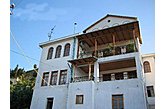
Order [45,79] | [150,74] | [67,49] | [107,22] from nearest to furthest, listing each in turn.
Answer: [150,74] → [45,79] → [107,22] → [67,49]

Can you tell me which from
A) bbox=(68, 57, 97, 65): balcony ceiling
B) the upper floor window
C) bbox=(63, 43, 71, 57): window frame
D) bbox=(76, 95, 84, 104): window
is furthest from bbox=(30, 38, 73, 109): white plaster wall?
the upper floor window

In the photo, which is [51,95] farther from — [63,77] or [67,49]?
[67,49]

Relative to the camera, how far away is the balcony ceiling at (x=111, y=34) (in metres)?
11.5

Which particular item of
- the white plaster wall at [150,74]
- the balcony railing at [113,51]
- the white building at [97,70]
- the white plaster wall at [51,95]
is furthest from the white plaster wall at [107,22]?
the white plaster wall at [51,95]

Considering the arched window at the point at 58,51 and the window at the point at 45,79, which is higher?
the arched window at the point at 58,51

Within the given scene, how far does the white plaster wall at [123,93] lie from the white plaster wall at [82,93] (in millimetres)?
367

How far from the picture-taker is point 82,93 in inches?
415

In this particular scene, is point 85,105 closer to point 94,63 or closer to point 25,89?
point 94,63

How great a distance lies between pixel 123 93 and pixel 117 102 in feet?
2.20

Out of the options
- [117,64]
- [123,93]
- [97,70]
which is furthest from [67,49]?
[123,93]

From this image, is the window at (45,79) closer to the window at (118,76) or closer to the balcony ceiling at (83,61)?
the balcony ceiling at (83,61)

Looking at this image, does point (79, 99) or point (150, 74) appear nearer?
point (79, 99)

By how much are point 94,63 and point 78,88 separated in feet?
7.06

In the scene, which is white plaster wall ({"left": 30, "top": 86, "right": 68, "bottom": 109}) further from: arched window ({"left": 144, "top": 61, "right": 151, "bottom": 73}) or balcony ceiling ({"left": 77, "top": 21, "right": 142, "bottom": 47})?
arched window ({"left": 144, "top": 61, "right": 151, "bottom": 73})
